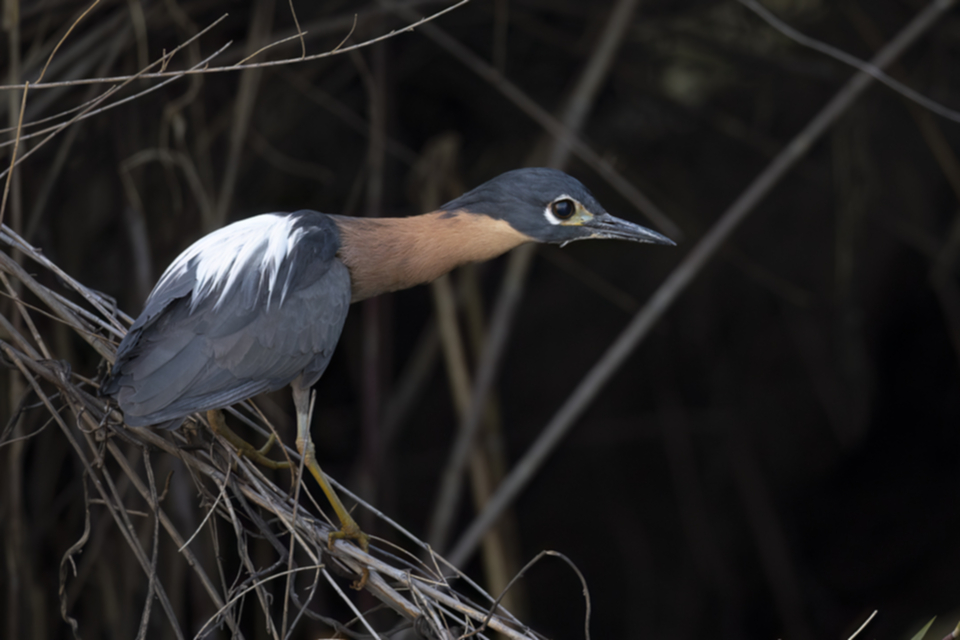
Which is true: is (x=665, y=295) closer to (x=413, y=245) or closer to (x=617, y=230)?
(x=617, y=230)

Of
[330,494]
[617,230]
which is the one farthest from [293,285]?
[617,230]

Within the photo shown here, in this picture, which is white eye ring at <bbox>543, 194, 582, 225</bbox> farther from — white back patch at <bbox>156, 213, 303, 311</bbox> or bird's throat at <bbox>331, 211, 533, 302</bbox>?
white back patch at <bbox>156, 213, 303, 311</bbox>

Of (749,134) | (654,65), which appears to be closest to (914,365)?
(749,134)

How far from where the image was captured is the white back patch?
5.12 feet

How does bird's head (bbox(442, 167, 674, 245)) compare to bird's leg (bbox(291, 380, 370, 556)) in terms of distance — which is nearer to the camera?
bird's leg (bbox(291, 380, 370, 556))

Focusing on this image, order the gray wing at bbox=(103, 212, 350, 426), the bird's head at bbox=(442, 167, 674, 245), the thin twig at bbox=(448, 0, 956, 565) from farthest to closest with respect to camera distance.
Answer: the thin twig at bbox=(448, 0, 956, 565) < the bird's head at bbox=(442, 167, 674, 245) < the gray wing at bbox=(103, 212, 350, 426)

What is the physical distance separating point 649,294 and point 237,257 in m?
2.45

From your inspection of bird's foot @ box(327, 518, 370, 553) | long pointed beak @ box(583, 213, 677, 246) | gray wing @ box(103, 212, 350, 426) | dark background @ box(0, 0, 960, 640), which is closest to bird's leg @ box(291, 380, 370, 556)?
bird's foot @ box(327, 518, 370, 553)

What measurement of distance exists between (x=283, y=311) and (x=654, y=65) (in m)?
2.27

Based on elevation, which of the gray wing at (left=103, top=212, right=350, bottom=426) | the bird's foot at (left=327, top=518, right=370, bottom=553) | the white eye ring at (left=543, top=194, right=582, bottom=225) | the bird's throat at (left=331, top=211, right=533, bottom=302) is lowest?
the bird's foot at (left=327, top=518, right=370, bottom=553)

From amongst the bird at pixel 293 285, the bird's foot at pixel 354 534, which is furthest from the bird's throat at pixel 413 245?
the bird's foot at pixel 354 534

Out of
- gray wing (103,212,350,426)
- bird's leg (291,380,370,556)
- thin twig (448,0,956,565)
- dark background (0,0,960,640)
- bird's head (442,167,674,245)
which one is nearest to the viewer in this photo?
gray wing (103,212,350,426)

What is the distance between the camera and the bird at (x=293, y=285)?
143 cm

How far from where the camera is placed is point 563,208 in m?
1.67
